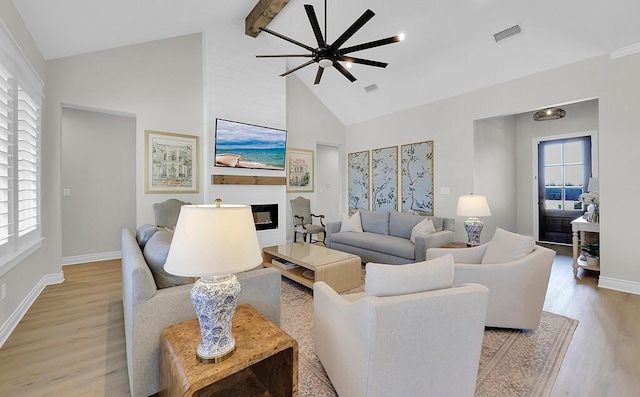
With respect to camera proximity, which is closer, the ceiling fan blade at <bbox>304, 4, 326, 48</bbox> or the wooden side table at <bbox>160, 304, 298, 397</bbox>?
the wooden side table at <bbox>160, 304, 298, 397</bbox>

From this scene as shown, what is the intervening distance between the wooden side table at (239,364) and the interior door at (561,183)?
6510 mm

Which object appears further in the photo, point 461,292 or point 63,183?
point 63,183

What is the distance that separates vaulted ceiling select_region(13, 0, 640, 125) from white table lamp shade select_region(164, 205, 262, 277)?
119 inches

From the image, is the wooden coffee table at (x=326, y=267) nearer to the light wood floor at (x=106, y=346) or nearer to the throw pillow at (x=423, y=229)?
the throw pillow at (x=423, y=229)

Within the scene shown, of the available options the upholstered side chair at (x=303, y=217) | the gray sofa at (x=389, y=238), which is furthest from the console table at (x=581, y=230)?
the upholstered side chair at (x=303, y=217)

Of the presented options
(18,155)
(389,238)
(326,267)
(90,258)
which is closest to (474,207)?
(389,238)

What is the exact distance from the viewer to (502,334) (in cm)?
230

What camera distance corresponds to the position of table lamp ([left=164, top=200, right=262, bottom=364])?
1.19 m

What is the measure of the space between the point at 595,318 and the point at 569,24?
3211 millimetres

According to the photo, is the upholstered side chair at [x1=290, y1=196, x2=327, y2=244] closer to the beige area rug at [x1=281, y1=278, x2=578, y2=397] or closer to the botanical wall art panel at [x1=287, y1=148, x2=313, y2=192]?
the botanical wall art panel at [x1=287, y1=148, x2=313, y2=192]

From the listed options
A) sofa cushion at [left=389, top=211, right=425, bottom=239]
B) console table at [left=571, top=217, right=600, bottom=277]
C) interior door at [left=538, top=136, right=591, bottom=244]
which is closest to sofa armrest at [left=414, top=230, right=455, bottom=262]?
sofa cushion at [left=389, top=211, right=425, bottom=239]

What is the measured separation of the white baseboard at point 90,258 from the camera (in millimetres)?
4363

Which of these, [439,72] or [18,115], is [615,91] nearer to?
[439,72]

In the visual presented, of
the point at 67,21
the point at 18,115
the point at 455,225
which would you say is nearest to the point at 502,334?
the point at 455,225
